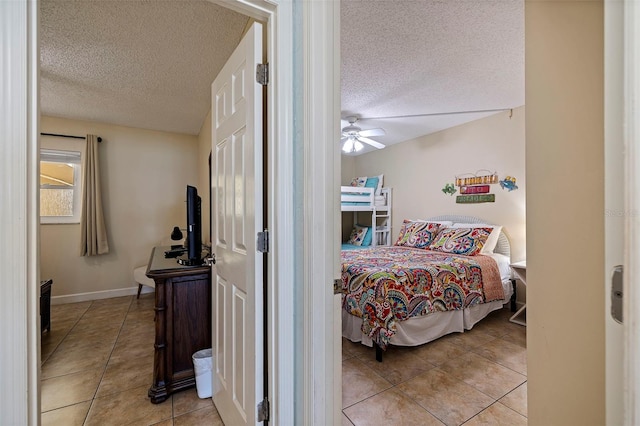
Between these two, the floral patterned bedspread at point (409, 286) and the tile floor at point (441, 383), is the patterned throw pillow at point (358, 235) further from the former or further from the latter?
the tile floor at point (441, 383)

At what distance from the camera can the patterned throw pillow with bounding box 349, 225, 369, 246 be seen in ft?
16.6

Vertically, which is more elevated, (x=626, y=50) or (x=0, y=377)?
(x=626, y=50)

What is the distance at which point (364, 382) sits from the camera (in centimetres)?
196

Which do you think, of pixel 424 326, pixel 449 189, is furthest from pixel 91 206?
pixel 449 189

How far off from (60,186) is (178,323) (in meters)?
3.31

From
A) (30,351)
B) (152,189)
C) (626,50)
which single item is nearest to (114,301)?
(152,189)

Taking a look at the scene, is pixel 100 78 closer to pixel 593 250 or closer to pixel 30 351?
pixel 30 351

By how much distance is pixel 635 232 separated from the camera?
0.40 meters

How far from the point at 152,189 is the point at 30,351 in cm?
395

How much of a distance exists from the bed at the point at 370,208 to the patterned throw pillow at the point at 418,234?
76 centimetres

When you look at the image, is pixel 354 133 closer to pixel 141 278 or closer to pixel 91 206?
pixel 141 278

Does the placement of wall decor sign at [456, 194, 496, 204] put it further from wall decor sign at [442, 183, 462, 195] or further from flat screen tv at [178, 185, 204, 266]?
flat screen tv at [178, 185, 204, 266]

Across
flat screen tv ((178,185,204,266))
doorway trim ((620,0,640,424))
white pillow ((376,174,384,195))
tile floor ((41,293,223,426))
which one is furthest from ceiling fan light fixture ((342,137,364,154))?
doorway trim ((620,0,640,424))

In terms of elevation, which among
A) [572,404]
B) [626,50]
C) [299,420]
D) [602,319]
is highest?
[626,50]
